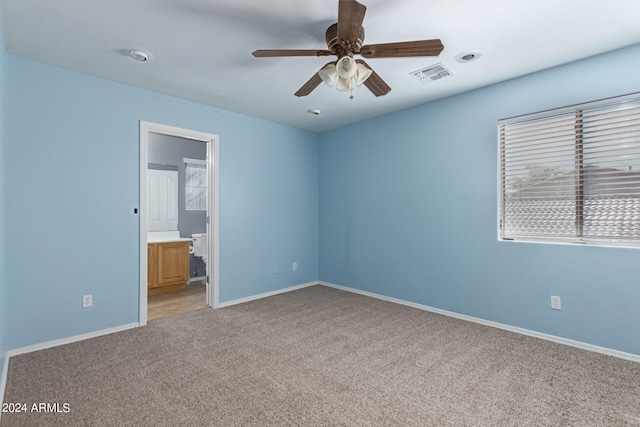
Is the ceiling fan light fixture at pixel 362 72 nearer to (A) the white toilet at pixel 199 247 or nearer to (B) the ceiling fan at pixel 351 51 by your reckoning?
(B) the ceiling fan at pixel 351 51

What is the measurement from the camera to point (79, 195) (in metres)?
2.99

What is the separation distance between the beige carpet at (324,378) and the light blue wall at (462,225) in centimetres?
36

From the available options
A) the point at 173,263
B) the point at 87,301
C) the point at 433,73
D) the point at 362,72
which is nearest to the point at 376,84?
the point at 362,72

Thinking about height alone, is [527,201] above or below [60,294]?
above

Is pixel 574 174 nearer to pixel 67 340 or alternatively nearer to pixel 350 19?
pixel 350 19

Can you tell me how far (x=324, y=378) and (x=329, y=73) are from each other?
7.04ft

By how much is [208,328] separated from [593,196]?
3.78 m

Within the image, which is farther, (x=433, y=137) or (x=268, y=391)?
(x=433, y=137)

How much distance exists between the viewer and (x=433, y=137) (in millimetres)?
3785

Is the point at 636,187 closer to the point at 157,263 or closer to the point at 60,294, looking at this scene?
the point at 60,294

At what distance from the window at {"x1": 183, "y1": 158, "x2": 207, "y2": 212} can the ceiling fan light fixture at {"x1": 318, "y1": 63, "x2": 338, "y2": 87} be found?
408cm

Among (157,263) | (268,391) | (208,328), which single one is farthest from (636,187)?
(157,263)

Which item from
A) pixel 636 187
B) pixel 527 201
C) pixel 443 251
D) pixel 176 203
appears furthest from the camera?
pixel 176 203

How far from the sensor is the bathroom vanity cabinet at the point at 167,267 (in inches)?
180
